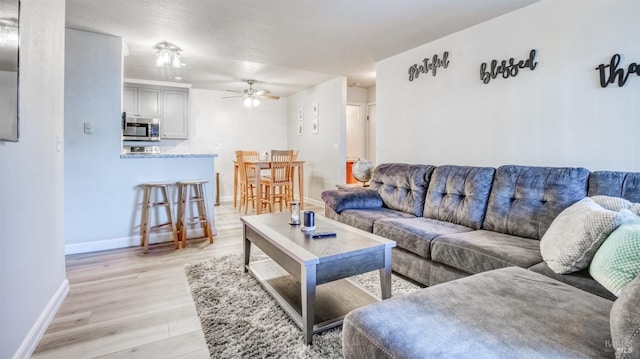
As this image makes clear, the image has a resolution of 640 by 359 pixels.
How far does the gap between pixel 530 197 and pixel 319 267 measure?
167cm

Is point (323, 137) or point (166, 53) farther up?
point (166, 53)

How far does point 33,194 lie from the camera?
1663 mm

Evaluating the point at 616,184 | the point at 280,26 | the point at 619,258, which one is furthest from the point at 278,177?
the point at 619,258

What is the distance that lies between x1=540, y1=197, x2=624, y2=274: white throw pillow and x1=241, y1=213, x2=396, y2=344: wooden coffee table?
0.83m

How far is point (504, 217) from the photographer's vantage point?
2.36 m

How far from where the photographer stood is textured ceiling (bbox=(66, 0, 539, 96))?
266 centimetres

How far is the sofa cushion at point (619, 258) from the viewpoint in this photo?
1.20m

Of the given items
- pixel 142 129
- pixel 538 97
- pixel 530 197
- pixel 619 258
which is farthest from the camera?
pixel 142 129

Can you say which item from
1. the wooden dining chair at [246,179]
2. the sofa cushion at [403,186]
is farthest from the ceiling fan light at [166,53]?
the sofa cushion at [403,186]

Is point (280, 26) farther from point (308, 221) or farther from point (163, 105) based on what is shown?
point (163, 105)

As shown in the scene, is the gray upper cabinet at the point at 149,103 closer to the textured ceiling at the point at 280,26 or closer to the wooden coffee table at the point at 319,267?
the textured ceiling at the point at 280,26

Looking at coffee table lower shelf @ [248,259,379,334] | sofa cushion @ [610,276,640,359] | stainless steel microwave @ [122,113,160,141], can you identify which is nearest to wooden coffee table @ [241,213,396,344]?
coffee table lower shelf @ [248,259,379,334]

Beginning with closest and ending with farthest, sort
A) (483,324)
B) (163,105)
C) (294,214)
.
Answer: (483,324)
(294,214)
(163,105)

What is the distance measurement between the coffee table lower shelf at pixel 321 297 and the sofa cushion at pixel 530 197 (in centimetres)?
115
